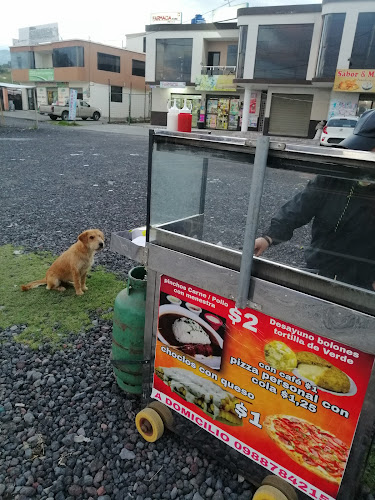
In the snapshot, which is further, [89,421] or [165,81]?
[165,81]

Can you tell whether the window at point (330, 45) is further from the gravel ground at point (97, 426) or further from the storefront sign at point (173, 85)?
the gravel ground at point (97, 426)

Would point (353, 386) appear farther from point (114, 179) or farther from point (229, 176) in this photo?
point (114, 179)

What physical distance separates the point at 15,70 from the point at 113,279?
5346 cm

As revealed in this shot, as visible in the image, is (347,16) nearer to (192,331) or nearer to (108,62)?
(108,62)

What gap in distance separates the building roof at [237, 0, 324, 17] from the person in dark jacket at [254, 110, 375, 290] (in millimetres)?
27698

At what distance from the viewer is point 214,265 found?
194 centimetres

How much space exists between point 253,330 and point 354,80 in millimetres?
26061

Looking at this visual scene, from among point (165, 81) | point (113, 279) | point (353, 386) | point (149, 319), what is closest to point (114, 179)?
point (113, 279)

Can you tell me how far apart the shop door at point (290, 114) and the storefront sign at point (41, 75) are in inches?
1069

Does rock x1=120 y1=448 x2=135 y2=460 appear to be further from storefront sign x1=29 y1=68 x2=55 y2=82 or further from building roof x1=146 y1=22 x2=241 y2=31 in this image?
storefront sign x1=29 y1=68 x2=55 y2=82

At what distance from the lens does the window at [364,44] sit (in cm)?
2256

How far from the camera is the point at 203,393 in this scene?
7.13ft

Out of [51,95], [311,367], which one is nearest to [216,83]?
[51,95]

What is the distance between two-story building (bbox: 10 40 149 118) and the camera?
3875 centimetres
